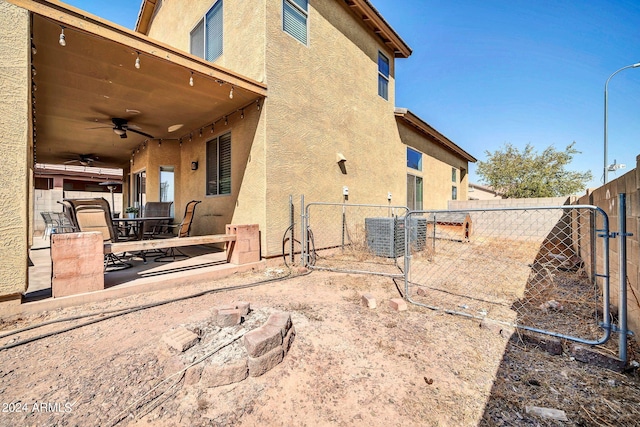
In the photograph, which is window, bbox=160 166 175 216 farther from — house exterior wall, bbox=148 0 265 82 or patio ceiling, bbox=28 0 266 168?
house exterior wall, bbox=148 0 265 82

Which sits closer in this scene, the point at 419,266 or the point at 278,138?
the point at 278,138

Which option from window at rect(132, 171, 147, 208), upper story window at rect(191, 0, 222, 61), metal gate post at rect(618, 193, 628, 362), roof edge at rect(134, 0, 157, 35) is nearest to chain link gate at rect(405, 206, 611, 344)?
metal gate post at rect(618, 193, 628, 362)

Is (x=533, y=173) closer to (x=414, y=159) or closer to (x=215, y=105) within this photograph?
(x=414, y=159)

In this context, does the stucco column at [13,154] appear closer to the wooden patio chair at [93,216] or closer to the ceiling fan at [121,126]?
the wooden patio chair at [93,216]

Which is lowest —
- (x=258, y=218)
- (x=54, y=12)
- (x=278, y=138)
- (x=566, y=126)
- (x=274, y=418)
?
(x=274, y=418)

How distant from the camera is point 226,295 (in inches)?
139

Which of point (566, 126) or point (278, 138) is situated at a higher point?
point (566, 126)

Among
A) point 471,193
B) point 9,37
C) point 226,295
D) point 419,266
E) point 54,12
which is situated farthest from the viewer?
point 471,193

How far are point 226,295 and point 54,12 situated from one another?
3.85 m

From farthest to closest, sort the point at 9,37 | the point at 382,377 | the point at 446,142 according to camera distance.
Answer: the point at 446,142 → the point at 9,37 → the point at 382,377

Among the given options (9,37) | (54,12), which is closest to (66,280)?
(9,37)

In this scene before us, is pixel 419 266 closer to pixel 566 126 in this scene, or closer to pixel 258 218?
pixel 258 218

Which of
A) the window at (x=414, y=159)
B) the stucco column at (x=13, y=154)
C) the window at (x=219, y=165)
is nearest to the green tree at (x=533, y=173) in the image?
the window at (x=414, y=159)

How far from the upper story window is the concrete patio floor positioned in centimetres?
488
